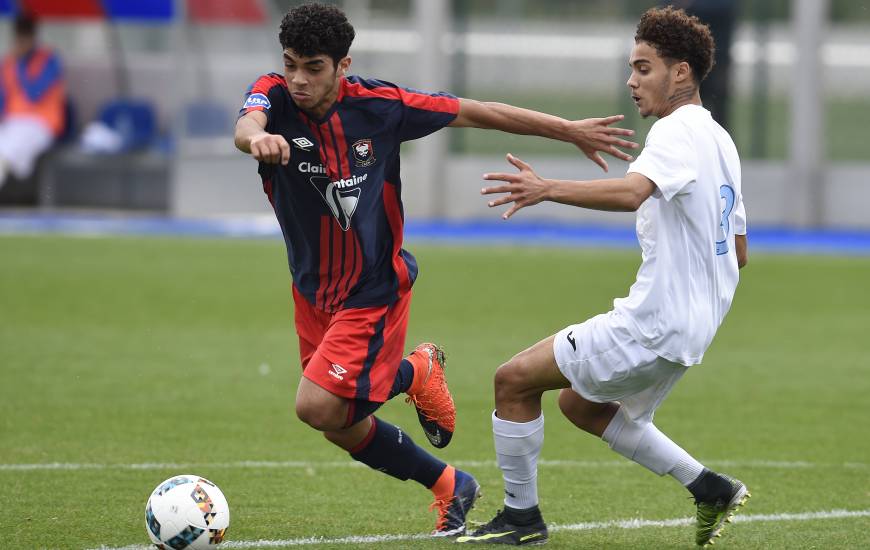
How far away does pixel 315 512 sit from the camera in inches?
224

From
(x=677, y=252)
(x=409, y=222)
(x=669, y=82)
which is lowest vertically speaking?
(x=409, y=222)

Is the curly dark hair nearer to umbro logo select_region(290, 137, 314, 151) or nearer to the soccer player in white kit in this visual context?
the soccer player in white kit

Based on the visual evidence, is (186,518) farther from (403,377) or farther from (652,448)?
(652,448)

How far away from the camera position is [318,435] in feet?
24.5

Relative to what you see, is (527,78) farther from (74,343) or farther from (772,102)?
(74,343)

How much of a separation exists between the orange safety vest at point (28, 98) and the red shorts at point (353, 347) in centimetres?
1609

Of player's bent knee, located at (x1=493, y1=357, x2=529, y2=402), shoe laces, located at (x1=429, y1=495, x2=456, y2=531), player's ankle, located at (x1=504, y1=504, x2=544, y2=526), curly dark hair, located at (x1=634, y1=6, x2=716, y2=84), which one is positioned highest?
curly dark hair, located at (x1=634, y1=6, x2=716, y2=84)

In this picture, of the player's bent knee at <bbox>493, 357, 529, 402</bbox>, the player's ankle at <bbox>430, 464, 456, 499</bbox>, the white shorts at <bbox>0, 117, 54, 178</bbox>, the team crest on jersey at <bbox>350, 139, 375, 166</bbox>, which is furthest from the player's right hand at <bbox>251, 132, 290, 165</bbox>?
the white shorts at <bbox>0, 117, 54, 178</bbox>

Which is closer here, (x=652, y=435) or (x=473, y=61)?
(x=652, y=435)

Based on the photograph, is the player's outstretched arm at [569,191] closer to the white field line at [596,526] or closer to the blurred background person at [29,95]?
the white field line at [596,526]

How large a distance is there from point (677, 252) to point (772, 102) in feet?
54.8

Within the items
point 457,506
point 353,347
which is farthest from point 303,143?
point 457,506

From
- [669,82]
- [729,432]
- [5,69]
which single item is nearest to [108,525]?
[669,82]

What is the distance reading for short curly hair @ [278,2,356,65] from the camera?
16.7ft
